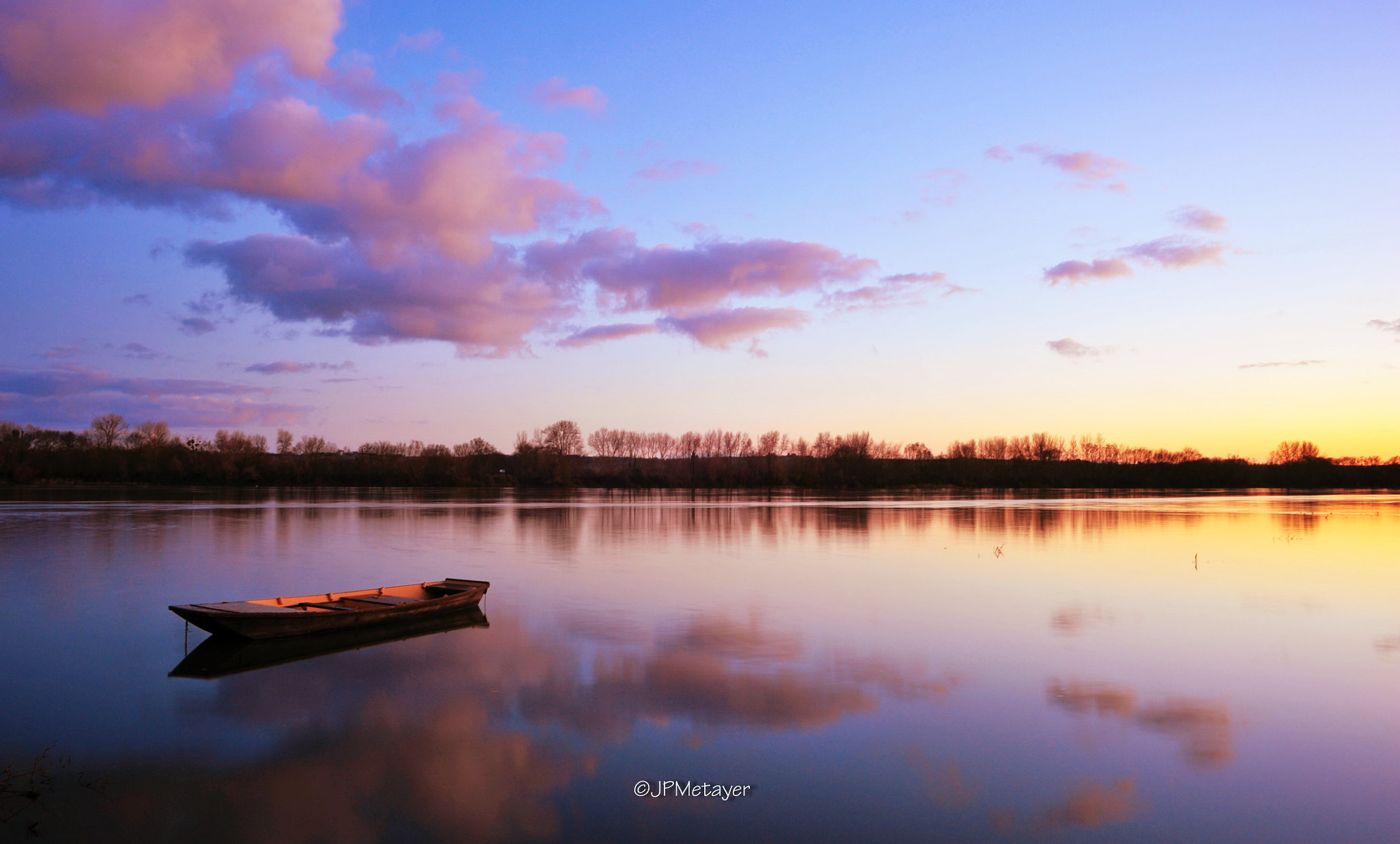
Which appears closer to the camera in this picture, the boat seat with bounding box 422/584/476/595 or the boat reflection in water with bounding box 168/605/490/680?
the boat reflection in water with bounding box 168/605/490/680

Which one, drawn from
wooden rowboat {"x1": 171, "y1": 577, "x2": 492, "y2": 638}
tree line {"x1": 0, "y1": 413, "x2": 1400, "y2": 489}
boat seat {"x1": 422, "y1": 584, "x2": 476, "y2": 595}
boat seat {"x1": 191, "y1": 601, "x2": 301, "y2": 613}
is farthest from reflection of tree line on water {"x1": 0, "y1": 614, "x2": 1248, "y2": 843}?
tree line {"x1": 0, "y1": 413, "x2": 1400, "y2": 489}

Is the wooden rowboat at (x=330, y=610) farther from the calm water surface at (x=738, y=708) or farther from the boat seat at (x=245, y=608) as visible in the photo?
the calm water surface at (x=738, y=708)

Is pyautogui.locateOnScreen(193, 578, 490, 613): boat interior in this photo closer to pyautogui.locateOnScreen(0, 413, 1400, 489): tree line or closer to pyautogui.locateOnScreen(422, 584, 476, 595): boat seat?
pyautogui.locateOnScreen(422, 584, 476, 595): boat seat

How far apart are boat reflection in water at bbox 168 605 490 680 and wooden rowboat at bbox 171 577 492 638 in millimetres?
100

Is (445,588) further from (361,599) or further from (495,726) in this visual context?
(495,726)

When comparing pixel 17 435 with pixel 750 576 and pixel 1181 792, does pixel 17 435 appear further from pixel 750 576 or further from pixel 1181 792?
pixel 1181 792

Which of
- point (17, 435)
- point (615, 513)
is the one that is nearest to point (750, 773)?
point (615, 513)

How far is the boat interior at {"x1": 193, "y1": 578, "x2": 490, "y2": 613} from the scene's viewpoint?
1248cm

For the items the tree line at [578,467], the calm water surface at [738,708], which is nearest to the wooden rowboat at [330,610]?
the calm water surface at [738,708]

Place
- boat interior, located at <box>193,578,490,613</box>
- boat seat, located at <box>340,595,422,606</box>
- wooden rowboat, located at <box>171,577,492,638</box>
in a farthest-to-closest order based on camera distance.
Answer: boat seat, located at <box>340,595,422,606</box>
boat interior, located at <box>193,578,490,613</box>
wooden rowboat, located at <box>171,577,492,638</box>

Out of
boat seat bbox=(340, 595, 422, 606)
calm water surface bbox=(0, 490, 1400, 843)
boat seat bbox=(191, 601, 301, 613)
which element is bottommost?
calm water surface bbox=(0, 490, 1400, 843)

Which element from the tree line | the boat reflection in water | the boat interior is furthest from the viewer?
the tree line

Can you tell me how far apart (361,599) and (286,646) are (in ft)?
6.58

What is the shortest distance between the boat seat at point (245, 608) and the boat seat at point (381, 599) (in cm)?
139
